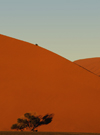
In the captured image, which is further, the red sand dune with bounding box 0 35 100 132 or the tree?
the red sand dune with bounding box 0 35 100 132

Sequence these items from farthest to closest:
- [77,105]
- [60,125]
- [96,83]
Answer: [96,83] → [77,105] → [60,125]

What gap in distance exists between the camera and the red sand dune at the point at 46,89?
2473 centimetres

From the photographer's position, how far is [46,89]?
27.1m

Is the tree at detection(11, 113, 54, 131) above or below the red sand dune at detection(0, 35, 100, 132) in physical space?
below

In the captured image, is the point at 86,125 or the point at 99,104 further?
the point at 99,104

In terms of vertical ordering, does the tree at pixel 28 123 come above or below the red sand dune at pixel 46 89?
below

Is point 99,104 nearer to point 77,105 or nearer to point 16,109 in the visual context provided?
point 77,105

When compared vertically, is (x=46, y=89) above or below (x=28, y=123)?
above

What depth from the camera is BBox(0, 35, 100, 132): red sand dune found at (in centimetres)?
2473

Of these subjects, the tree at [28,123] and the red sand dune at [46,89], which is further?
the red sand dune at [46,89]

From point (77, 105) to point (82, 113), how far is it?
87cm

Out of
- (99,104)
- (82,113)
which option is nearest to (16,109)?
(82,113)

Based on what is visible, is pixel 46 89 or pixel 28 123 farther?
pixel 46 89

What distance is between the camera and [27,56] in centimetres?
2939
